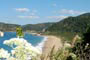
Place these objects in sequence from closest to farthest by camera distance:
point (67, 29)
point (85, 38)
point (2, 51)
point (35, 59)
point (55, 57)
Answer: point (2, 51), point (35, 59), point (55, 57), point (85, 38), point (67, 29)

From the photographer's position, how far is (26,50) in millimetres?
3160

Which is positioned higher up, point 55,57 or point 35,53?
point 35,53

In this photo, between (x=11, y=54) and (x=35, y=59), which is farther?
(x=35, y=59)

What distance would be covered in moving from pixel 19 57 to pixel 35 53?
A: 204 mm

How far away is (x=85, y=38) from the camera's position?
27.2ft

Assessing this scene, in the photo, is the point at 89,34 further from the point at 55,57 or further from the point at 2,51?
the point at 2,51

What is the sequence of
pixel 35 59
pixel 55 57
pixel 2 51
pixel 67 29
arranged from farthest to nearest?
pixel 67 29 < pixel 55 57 < pixel 35 59 < pixel 2 51

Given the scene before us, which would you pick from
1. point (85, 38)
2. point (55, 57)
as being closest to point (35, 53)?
point (55, 57)

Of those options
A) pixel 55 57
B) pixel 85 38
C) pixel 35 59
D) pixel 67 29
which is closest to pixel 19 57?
pixel 35 59

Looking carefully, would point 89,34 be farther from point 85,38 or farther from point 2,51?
point 2,51

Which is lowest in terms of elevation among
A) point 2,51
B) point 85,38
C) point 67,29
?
point 67,29

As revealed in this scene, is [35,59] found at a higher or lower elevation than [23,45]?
lower

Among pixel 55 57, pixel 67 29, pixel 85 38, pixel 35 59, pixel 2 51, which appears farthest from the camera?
pixel 67 29

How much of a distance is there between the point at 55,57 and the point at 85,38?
4305 millimetres
